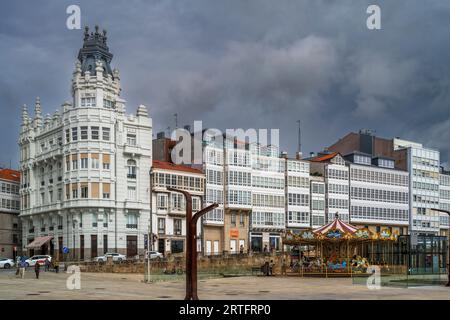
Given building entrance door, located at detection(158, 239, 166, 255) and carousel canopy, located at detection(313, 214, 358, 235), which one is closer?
carousel canopy, located at detection(313, 214, 358, 235)

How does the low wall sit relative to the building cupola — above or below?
below

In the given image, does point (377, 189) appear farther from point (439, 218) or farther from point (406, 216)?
point (439, 218)

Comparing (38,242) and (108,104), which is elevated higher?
(108,104)

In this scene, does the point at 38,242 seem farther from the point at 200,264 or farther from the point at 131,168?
the point at 200,264

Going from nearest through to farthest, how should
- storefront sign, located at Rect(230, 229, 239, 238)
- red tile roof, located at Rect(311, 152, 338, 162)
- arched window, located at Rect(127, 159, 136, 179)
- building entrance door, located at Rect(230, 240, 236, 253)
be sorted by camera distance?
arched window, located at Rect(127, 159, 136, 179) < building entrance door, located at Rect(230, 240, 236, 253) < storefront sign, located at Rect(230, 229, 239, 238) < red tile roof, located at Rect(311, 152, 338, 162)

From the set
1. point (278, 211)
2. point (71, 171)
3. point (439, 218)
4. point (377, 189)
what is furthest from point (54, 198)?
point (439, 218)

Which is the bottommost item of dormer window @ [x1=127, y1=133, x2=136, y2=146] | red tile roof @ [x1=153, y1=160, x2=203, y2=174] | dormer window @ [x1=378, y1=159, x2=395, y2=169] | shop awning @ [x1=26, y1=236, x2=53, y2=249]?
shop awning @ [x1=26, y1=236, x2=53, y2=249]

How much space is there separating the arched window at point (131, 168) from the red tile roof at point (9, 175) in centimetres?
2312

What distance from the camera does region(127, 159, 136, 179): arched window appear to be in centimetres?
8975

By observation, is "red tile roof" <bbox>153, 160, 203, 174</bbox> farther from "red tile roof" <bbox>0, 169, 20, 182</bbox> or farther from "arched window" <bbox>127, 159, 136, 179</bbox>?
"red tile roof" <bbox>0, 169, 20, 182</bbox>

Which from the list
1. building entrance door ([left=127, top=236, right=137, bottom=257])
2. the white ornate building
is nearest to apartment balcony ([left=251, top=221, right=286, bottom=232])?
the white ornate building

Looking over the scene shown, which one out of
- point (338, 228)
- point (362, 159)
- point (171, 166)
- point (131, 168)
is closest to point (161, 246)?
point (131, 168)

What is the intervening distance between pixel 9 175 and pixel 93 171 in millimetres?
24511

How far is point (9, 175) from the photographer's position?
A: 10456cm
